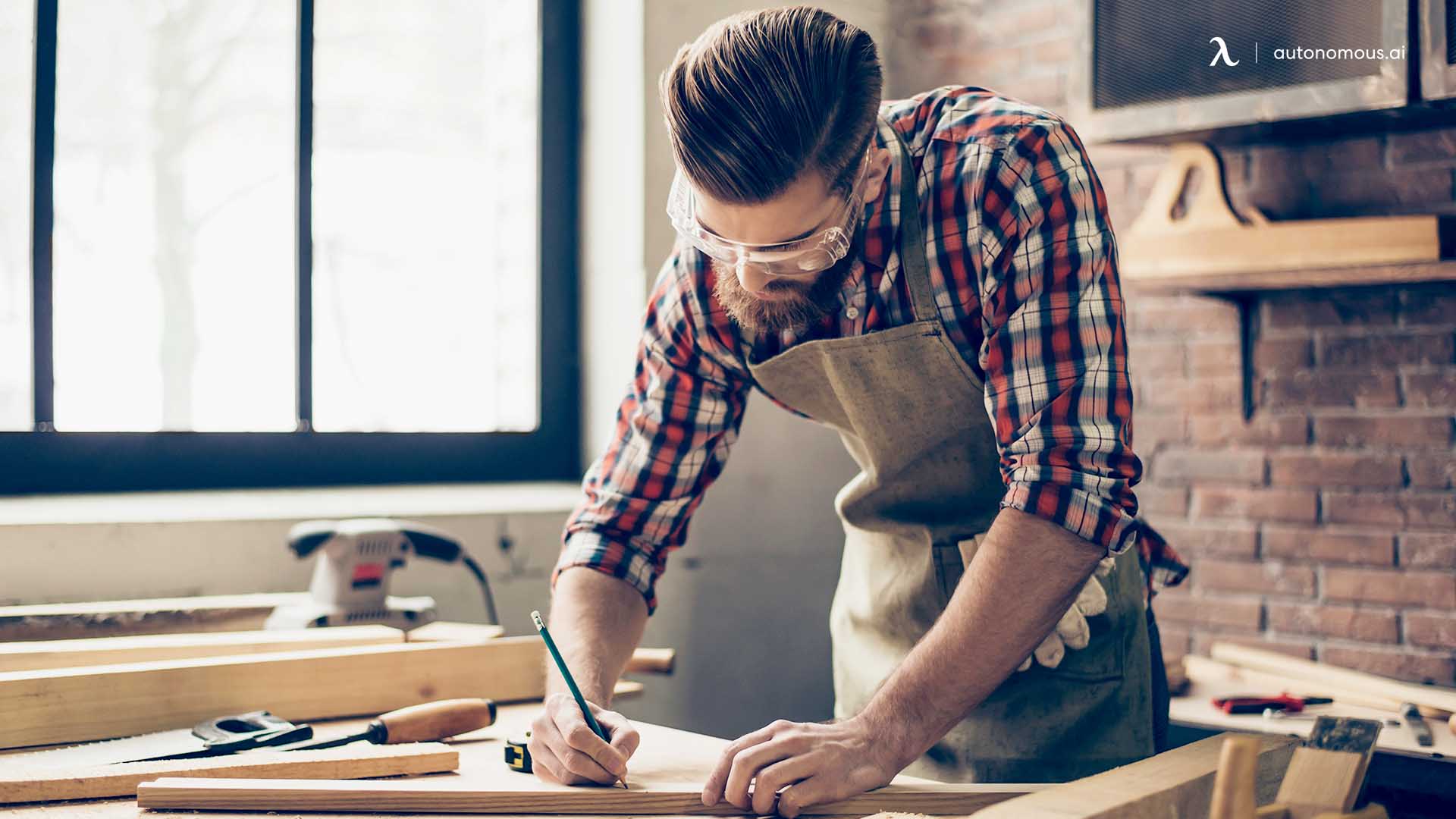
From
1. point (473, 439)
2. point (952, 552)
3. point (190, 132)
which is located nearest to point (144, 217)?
point (190, 132)

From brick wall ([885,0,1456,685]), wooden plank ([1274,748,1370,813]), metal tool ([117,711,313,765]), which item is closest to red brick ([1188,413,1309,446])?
brick wall ([885,0,1456,685])

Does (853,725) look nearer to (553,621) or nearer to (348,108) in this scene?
(553,621)

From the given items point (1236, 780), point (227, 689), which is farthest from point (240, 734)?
point (1236, 780)

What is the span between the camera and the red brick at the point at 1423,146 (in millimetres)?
2191

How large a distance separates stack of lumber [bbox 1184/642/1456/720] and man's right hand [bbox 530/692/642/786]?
1.30 metres

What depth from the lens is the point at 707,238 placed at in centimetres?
128

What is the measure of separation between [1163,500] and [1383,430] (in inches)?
16.9

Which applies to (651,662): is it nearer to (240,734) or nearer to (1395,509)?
(240,734)

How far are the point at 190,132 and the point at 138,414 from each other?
0.52m

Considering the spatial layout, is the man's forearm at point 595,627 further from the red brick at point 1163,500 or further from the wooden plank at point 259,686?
the red brick at point 1163,500

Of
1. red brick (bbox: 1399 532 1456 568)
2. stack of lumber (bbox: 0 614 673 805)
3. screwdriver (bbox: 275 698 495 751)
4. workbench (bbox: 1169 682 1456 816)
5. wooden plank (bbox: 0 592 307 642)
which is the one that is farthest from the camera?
red brick (bbox: 1399 532 1456 568)

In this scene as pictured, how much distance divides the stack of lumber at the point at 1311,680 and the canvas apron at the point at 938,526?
2.17 feet

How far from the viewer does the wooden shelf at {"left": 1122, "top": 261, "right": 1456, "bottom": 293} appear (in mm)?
2012

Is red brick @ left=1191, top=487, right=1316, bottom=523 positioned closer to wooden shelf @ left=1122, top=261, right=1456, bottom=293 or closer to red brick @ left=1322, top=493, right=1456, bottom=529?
red brick @ left=1322, top=493, right=1456, bottom=529
